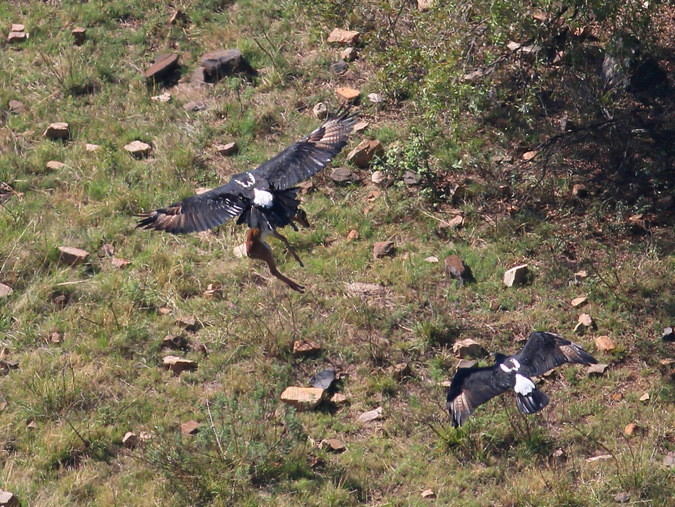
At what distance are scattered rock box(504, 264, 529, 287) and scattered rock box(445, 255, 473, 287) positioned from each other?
1.15ft

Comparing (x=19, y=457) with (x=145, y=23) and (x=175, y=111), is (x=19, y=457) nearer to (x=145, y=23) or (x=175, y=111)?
(x=175, y=111)

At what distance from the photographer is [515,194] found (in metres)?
9.97

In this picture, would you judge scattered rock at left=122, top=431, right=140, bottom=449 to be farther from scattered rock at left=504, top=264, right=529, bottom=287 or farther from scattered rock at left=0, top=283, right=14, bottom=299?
scattered rock at left=504, top=264, right=529, bottom=287

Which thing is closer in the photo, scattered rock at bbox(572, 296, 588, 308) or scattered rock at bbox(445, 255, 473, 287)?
scattered rock at bbox(572, 296, 588, 308)

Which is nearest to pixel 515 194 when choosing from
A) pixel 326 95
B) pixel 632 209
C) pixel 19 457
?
pixel 632 209

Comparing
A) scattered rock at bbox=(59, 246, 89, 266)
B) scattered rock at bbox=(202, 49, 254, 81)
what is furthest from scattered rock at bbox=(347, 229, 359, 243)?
scattered rock at bbox=(202, 49, 254, 81)

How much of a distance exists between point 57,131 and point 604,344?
22.0 feet

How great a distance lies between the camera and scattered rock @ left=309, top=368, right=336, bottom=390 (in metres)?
8.00

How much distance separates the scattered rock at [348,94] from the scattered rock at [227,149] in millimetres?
1501

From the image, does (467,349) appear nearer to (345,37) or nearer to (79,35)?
(345,37)

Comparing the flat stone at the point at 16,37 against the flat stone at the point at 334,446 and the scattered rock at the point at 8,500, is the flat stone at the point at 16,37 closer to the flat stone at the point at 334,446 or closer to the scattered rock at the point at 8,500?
the scattered rock at the point at 8,500

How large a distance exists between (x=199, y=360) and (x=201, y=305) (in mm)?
736

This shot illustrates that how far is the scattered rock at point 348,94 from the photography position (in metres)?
11.5

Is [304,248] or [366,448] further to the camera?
[304,248]
